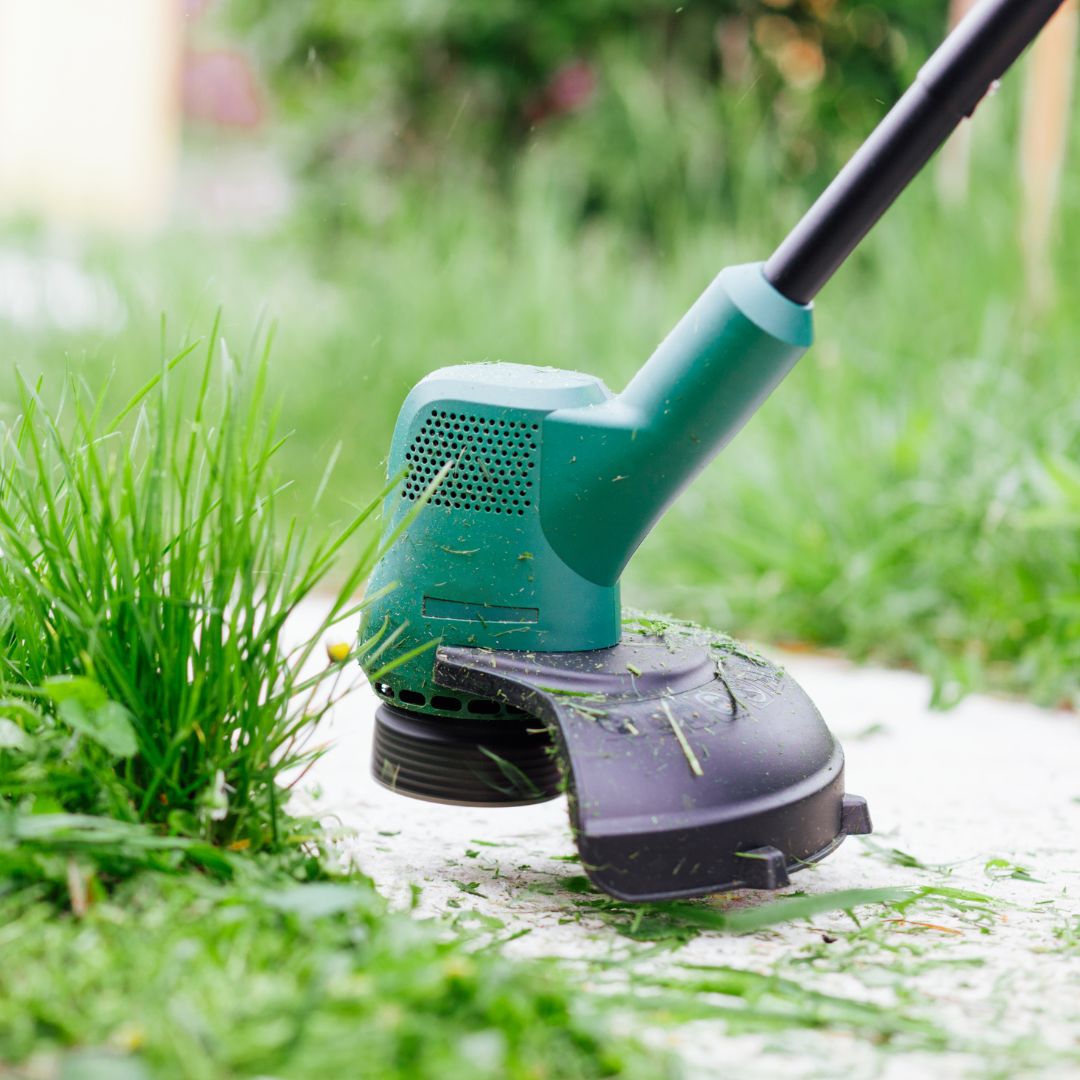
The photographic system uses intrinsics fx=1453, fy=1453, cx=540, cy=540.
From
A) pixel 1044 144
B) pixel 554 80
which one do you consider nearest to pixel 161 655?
pixel 1044 144

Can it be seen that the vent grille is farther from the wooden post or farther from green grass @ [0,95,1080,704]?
the wooden post

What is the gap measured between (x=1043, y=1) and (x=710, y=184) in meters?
4.69

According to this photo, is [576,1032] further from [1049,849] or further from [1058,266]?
[1058,266]

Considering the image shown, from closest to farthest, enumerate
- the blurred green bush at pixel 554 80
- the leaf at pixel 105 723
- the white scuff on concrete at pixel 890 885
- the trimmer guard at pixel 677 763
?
1. the white scuff on concrete at pixel 890 885
2. the leaf at pixel 105 723
3. the trimmer guard at pixel 677 763
4. the blurred green bush at pixel 554 80

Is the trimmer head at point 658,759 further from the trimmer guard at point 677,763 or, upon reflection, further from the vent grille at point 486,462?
the vent grille at point 486,462

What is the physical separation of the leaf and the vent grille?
1.42 ft

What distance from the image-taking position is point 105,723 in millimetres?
1391

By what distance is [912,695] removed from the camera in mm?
2818

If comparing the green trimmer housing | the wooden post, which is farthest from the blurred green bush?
the green trimmer housing

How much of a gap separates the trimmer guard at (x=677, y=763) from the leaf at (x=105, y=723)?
0.37m

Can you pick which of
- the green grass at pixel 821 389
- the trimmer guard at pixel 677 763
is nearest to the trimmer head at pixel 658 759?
the trimmer guard at pixel 677 763

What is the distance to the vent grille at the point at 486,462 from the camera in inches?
64.6

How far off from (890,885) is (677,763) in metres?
0.39

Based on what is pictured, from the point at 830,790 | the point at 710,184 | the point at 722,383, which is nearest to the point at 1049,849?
the point at 830,790
